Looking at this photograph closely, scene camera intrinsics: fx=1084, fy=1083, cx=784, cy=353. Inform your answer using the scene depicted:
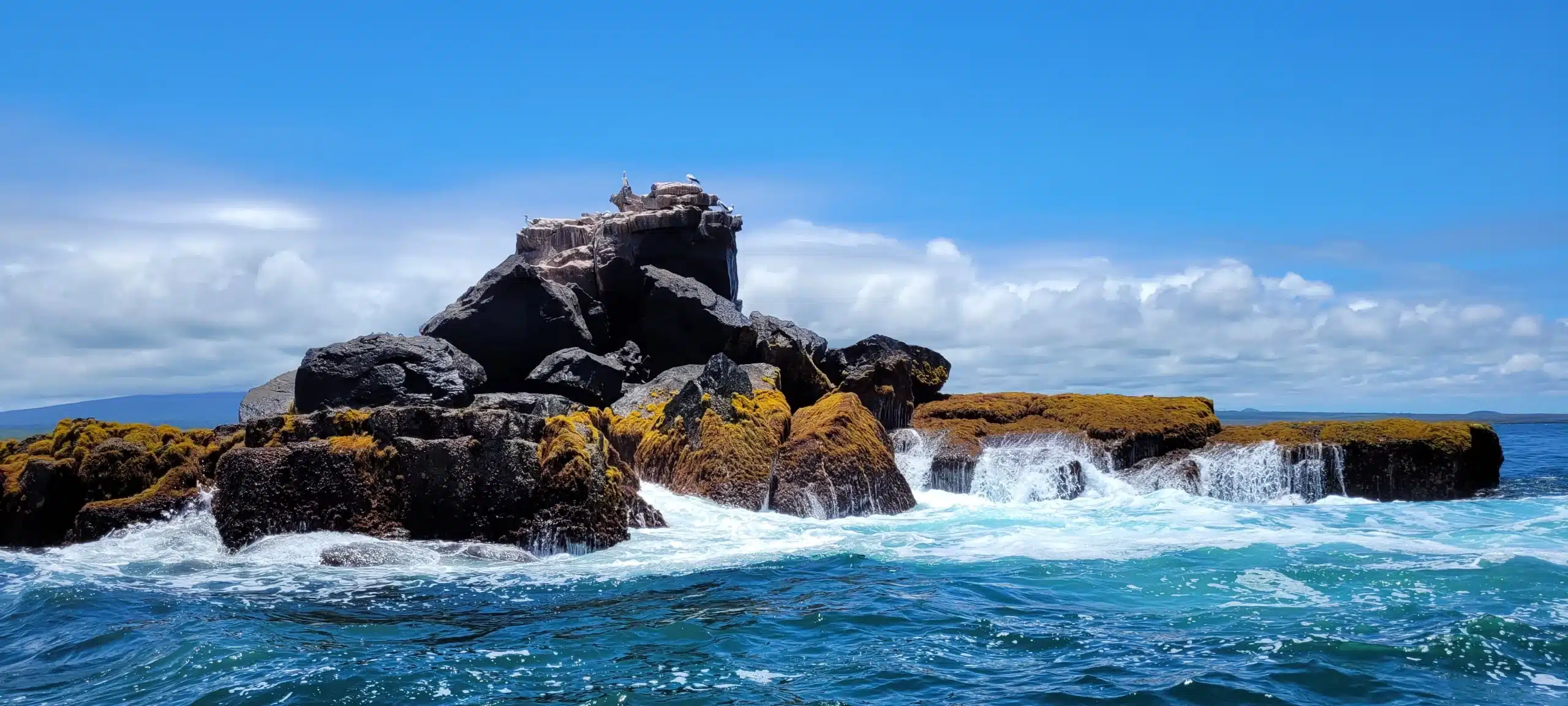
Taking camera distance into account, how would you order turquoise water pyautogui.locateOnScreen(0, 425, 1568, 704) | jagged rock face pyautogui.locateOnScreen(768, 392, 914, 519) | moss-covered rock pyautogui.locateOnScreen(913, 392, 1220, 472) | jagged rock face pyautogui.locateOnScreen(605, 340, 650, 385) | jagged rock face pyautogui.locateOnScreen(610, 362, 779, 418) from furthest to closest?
jagged rock face pyautogui.locateOnScreen(605, 340, 650, 385) < moss-covered rock pyautogui.locateOnScreen(913, 392, 1220, 472) < jagged rock face pyautogui.locateOnScreen(610, 362, 779, 418) < jagged rock face pyautogui.locateOnScreen(768, 392, 914, 519) < turquoise water pyautogui.locateOnScreen(0, 425, 1568, 704)

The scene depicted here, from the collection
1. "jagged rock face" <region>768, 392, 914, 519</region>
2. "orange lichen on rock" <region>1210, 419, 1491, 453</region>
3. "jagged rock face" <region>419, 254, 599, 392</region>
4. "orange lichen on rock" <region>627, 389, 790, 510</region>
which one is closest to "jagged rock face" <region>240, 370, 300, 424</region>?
"jagged rock face" <region>419, 254, 599, 392</region>

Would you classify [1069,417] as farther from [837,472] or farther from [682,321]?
[682,321]

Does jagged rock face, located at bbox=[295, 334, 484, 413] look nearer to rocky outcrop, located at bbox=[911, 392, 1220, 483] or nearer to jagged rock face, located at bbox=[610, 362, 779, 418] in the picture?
jagged rock face, located at bbox=[610, 362, 779, 418]

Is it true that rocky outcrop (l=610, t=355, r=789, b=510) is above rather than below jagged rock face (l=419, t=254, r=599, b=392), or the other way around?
below

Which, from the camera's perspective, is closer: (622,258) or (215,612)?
(215,612)

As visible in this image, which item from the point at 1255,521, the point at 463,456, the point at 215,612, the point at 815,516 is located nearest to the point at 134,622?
the point at 215,612

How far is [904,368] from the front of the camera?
24.3 meters

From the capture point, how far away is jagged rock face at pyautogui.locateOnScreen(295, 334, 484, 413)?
21469 millimetres

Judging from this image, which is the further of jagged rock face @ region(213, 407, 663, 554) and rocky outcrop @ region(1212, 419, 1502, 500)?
rocky outcrop @ region(1212, 419, 1502, 500)

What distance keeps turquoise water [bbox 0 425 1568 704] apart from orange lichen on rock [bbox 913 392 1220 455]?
619 centimetres

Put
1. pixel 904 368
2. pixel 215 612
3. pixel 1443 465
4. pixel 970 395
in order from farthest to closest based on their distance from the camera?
pixel 970 395, pixel 904 368, pixel 1443 465, pixel 215 612

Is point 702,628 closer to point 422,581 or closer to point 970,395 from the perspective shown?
point 422,581

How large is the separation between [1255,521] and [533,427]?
11570 mm

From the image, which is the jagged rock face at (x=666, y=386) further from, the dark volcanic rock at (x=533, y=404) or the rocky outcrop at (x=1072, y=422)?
the rocky outcrop at (x=1072, y=422)
